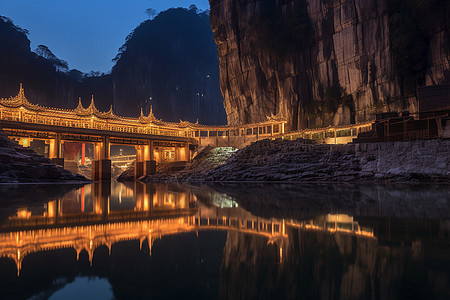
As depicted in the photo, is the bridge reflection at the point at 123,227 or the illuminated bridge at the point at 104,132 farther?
the illuminated bridge at the point at 104,132

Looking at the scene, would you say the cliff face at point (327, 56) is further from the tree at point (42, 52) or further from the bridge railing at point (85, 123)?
the tree at point (42, 52)

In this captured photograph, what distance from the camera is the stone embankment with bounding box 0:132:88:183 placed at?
2300cm

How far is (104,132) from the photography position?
145ft

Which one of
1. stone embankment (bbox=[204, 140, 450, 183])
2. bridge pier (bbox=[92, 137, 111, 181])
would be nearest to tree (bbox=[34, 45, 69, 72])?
bridge pier (bbox=[92, 137, 111, 181])

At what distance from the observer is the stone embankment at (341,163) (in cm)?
2091

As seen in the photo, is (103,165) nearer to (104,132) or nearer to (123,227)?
(104,132)

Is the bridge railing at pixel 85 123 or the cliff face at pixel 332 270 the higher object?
the bridge railing at pixel 85 123

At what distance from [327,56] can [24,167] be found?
141ft

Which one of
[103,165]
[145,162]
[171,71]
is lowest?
[103,165]

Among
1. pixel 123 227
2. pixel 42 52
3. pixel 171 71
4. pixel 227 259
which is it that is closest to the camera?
pixel 227 259

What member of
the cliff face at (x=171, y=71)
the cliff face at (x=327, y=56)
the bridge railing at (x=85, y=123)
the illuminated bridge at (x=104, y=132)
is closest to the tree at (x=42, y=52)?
the cliff face at (x=171, y=71)

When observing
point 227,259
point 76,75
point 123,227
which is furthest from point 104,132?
point 76,75

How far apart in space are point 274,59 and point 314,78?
8.64 metres

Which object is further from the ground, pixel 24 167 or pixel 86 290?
pixel 24 167
